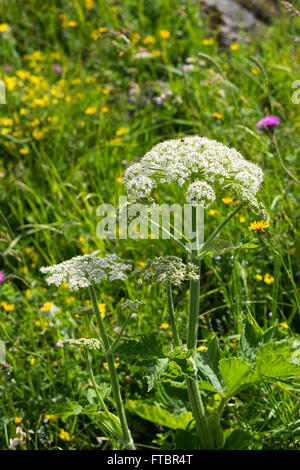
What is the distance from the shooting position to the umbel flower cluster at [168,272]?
1565 millimetres

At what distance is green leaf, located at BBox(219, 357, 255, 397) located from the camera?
160 centimetres

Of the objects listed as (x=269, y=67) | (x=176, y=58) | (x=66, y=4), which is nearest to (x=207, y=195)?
(x=269, y=67)

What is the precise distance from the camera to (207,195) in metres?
1.55

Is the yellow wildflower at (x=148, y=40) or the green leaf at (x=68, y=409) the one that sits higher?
the yellow wildflower at (x=148, y=40)

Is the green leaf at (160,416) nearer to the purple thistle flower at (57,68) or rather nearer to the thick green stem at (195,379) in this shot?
the thick green stem at (195,379)

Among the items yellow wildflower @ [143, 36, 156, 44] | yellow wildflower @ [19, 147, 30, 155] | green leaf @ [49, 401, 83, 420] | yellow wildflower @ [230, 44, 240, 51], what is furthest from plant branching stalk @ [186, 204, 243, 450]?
yellow wildflower @ [143, 36, 156, 44]

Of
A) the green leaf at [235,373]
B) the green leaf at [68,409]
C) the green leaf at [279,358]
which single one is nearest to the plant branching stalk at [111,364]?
the green leaf at [68,409]

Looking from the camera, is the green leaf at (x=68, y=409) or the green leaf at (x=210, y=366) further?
the green leaf at (x=210, y=366)

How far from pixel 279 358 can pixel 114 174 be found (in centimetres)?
224

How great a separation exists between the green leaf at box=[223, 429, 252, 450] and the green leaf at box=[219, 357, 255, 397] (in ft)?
0.79

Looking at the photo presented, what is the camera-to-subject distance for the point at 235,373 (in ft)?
5.36

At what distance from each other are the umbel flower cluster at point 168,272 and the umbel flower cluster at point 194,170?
207 mm
